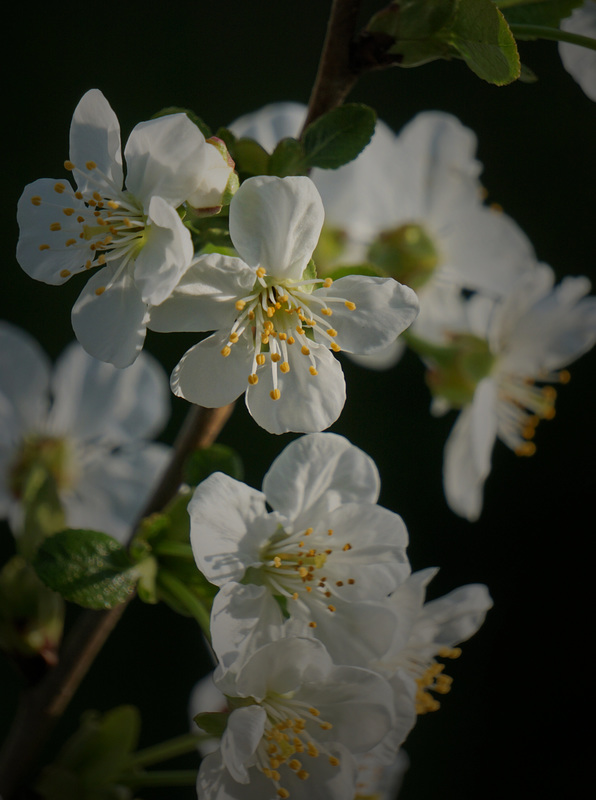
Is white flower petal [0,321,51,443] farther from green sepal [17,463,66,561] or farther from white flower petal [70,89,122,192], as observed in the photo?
white flower petal [70,89,122,192]

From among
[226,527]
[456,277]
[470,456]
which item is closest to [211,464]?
[226,527]

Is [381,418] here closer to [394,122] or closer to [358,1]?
[394,122]

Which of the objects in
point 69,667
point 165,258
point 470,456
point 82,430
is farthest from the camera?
point 82,430

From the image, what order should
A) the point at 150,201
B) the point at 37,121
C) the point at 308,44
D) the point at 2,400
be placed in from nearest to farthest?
the point at 150,201, the point at 2,400, the point at 37,121, the point at 308,44

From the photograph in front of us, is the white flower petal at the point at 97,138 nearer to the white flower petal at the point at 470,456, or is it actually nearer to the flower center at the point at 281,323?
the flower center at the point at 281,323

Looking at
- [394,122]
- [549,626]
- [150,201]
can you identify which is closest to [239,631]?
[150,201]

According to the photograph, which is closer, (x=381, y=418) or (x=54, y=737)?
(x=54, y=737)

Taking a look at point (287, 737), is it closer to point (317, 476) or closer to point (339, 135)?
point (317, 476)
